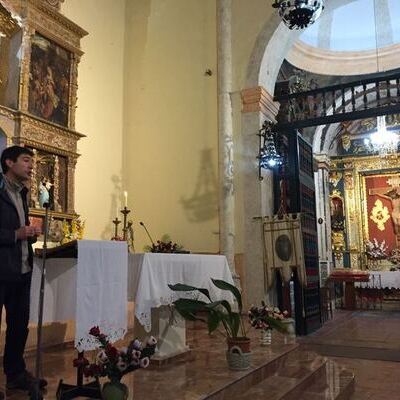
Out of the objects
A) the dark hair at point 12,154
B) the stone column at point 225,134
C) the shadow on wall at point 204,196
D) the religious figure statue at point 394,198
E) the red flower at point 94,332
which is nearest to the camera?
the red flower at point 94,332

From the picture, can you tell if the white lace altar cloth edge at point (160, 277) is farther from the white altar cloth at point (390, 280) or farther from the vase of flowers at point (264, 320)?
the white altar cloth at point (390, 280)

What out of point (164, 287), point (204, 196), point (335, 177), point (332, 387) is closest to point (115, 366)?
point (164, 287)

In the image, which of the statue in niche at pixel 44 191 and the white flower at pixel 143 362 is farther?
the statue in niche at pixel 44 191

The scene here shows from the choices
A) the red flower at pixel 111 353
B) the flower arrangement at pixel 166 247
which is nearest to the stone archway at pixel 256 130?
the flower arrangement at pixel 166 247

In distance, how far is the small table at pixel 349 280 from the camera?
420 inches

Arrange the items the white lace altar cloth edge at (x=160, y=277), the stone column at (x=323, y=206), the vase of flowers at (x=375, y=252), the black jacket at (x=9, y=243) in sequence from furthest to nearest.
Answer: the vase of flowers at (x=375, y=252)
the stone column at (x=323, y=206)
the white lace altar cloth edge at (x=160, y=277)
the black jacket at (x=9, y=243)

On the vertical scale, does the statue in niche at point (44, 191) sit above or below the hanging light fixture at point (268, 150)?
below

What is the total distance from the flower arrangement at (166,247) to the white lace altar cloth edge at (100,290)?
3541 millimetres

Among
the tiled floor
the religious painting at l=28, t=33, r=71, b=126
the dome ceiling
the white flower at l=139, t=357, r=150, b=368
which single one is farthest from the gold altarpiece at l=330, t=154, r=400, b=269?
the white flower at l=139, t=357, r=150, b=368

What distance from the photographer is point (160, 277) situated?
3906mm

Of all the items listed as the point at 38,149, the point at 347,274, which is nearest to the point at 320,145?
the point at 347,274

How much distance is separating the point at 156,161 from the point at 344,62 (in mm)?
6410

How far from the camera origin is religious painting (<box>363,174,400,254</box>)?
544 inches

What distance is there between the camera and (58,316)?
12.1ft
